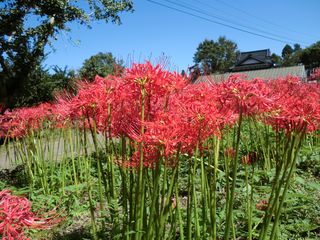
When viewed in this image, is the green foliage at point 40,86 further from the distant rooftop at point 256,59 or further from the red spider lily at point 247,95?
the distant rooftop at point 256,59

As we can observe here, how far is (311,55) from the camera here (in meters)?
58.3

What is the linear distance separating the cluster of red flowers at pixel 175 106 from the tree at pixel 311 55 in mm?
59163

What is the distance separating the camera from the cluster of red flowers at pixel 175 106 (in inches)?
63.8

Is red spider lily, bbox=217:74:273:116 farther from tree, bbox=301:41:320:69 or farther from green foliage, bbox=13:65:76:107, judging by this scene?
tree, bbox=301:41:320:69

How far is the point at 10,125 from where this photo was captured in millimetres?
4652

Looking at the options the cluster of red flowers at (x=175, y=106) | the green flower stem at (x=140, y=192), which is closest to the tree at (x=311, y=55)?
the cluster of red flowers at (x=175, y=106)

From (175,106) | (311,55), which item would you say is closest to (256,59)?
(311,55)

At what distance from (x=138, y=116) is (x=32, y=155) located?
354cm

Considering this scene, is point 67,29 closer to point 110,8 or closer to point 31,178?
point 110,8

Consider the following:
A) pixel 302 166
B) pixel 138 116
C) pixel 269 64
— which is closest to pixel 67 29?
pixel 302 166

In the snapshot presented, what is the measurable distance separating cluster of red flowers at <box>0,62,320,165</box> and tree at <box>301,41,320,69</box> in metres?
59.2

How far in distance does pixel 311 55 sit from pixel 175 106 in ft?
202

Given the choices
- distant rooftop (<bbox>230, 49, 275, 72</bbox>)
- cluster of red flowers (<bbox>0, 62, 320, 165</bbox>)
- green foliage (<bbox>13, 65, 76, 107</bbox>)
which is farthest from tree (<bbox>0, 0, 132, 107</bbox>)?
distant rooftop (<bbox>230, 49, 275, 72</bbox>)

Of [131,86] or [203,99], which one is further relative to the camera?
[203,99]
